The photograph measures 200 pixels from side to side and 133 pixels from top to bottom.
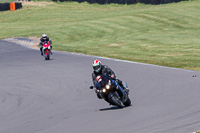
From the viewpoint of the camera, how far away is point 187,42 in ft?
112

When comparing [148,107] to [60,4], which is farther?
[60,4]

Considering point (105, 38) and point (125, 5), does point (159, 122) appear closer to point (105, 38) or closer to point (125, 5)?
point (105, 38)

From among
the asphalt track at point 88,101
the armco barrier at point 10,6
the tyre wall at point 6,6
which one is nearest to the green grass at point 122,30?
the tyre wall at point 6,6

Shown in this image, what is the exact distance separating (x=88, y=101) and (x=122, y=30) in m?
32.9

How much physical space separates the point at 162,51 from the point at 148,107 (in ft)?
60.2

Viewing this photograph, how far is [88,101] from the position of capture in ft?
43.7

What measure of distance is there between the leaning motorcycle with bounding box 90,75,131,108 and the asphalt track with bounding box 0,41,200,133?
264mm

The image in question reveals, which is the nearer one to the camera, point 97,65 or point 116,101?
point 116,101

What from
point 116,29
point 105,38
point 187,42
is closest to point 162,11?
point 116,29

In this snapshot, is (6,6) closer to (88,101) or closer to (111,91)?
(88,101)

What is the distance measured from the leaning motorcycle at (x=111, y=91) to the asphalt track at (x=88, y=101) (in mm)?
264

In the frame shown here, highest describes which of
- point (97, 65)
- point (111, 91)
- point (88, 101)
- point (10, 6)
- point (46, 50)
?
point (97, 65)

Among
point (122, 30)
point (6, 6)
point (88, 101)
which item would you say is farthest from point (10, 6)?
point (88, 101)

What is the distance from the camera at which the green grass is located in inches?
1117
